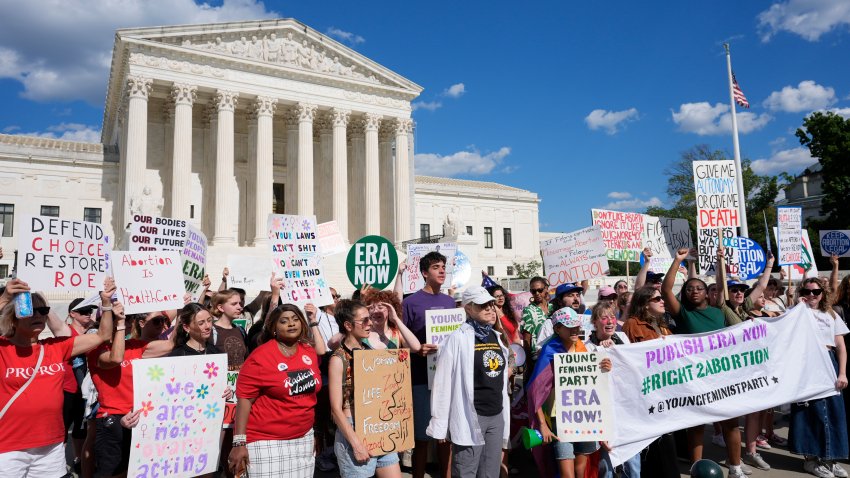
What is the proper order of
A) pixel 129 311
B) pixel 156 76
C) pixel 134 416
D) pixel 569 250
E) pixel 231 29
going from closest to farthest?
pixel 134 416, pixel 129 311, pixel 569 250, pixel 156 76, pixel 231 29

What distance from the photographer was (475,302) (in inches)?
204

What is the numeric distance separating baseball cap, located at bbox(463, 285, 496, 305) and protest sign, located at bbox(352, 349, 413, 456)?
76 cm

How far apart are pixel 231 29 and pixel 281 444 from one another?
3444cm

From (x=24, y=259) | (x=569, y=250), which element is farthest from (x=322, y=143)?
(x=24, y=259)

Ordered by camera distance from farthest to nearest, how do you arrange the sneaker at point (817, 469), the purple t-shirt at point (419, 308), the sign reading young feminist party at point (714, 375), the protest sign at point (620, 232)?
the protest sign at point (620, 232) → the sneaker at point (817, 469) → the purple t-shirt at point (419, 308) → the sign reading young feminist party at point (714, 375)

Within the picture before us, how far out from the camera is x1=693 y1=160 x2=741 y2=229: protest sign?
31.0ft

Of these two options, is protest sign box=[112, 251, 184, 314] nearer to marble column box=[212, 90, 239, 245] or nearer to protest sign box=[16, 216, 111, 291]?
protest sign box=[16, 216, 111, 291]

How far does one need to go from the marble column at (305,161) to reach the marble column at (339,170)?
1.70 meters

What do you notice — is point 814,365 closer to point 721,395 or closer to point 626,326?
point 721,395

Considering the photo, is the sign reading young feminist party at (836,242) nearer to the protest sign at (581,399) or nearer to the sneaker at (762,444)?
the sneaker at (762,444)

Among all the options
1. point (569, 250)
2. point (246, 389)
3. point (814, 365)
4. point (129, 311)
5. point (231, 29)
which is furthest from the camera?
point (231, 29)

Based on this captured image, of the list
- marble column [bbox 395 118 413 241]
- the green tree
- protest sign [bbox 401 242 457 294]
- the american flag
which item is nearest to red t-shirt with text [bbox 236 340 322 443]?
protest sign [bbox 401 242 457 294]

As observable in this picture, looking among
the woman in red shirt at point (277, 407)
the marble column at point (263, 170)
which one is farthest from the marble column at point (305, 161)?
the woman in red shirt at point (277, 407)

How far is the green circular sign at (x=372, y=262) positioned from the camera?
8727 millimetres
